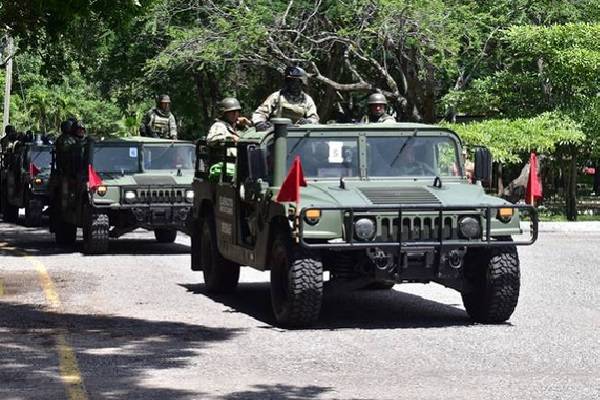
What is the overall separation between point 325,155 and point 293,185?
4.14 ft

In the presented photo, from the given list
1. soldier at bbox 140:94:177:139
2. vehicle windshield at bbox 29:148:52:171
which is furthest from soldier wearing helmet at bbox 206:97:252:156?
vehicle windshield at bbox 29:148:52:171

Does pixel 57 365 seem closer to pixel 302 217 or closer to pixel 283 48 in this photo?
pixel 302 217

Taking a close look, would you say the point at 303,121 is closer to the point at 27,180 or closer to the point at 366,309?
the point at 366,309

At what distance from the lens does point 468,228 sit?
1236 cm

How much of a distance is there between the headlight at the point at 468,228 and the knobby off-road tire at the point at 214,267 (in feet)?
11.3

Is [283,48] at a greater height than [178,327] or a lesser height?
greater

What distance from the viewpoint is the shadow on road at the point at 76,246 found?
22.1m

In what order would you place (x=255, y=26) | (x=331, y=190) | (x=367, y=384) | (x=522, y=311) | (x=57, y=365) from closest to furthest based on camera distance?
(x=367, y=384) → (x=57, y=365) → (x=331, y=190) → (x=522, y=311) → (x=255, y=26)

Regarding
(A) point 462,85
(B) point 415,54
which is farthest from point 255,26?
(A) point 462,85

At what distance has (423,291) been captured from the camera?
A: 15.8m

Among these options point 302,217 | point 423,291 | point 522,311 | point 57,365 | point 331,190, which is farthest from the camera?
point 423,291

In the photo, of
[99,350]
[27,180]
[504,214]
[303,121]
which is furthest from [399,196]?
[27,180]

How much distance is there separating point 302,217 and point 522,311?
2.95 meters

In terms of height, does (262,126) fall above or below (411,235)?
above
